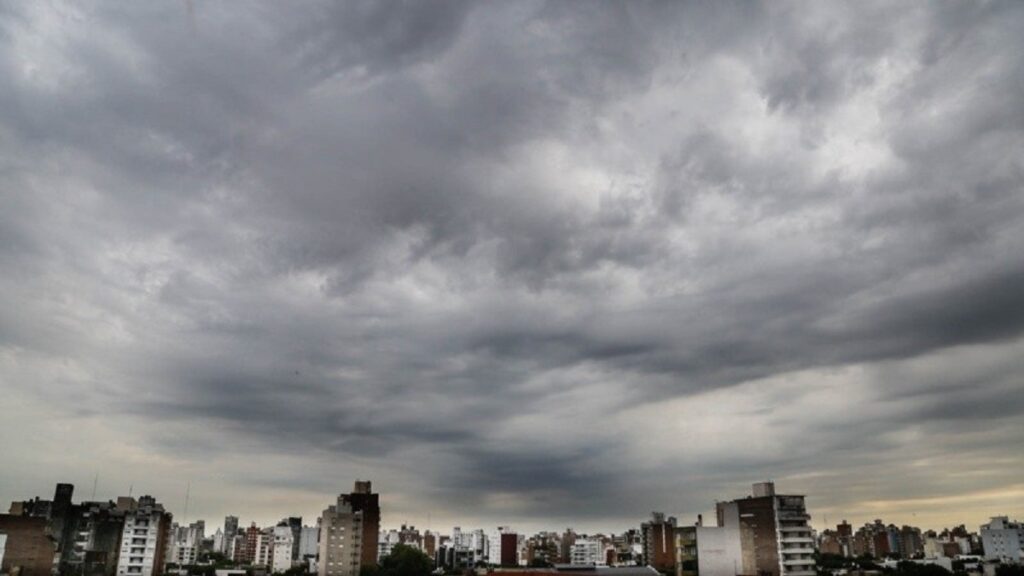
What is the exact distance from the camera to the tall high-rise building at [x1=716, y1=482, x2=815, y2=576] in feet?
419

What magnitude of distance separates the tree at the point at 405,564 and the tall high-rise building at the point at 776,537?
3152 inches

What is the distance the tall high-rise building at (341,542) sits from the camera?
173250mm

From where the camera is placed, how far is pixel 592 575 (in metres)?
127

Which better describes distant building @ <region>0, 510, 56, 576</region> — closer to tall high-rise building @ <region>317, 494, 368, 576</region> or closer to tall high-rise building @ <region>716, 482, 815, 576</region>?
tall high-rise building @ <region>317, 494, 368, 576</region>

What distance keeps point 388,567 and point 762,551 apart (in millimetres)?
92719

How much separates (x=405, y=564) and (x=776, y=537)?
9036 centimetres

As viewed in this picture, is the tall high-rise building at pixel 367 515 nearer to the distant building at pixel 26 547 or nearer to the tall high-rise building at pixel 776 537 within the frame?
the distant building at pixel 26 547

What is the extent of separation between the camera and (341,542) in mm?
174625

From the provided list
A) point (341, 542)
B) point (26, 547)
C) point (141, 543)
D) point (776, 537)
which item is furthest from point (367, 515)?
point (776, 537)

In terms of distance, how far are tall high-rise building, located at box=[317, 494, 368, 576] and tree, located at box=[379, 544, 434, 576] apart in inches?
303

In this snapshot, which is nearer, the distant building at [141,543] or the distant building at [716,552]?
the distant building at [716,552]

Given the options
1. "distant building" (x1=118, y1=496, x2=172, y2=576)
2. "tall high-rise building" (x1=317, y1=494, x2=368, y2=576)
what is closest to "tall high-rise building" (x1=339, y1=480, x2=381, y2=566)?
"tall high-rise building" (x1=317, y1=494, x2=368, y2=576)

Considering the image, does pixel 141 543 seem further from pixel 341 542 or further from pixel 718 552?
pixel 718 552

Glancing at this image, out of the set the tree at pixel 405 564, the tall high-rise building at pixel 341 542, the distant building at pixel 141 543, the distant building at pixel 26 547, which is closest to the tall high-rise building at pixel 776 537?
the tree at pixel 405 564
